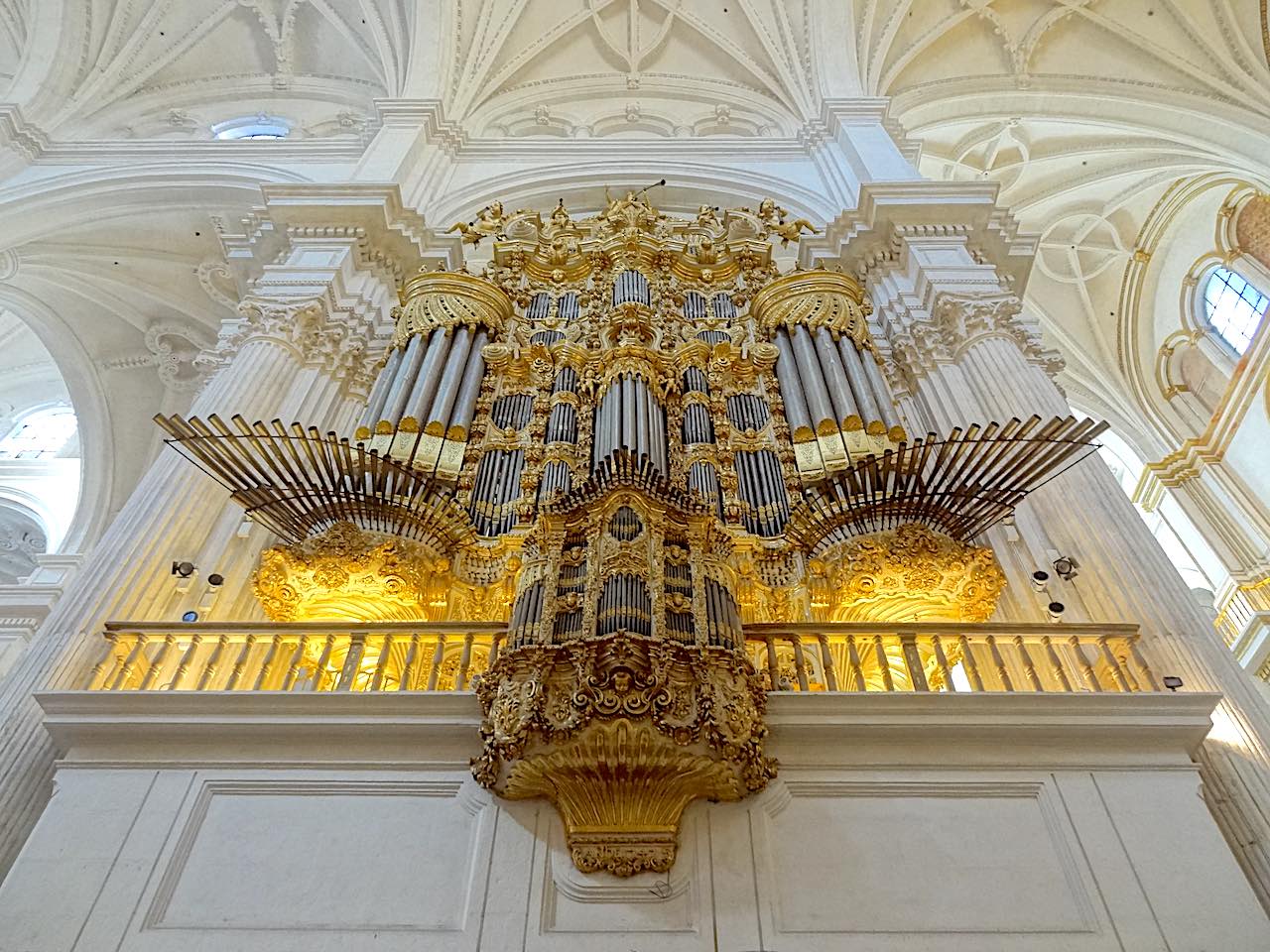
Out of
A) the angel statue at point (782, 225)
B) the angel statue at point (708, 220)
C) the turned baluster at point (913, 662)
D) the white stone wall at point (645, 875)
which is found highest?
the angel statue at point (708, 220)

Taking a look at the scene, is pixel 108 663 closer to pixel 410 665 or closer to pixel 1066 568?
pixel 410 665

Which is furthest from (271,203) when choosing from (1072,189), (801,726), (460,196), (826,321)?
(1072,189)

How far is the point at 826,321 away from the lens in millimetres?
8227

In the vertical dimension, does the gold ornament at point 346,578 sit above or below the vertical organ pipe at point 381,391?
below

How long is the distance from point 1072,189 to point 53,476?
1891 centimetres

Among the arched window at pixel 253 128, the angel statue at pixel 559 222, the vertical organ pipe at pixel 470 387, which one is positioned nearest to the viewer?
the vertical organ pipe at pixel 470 387

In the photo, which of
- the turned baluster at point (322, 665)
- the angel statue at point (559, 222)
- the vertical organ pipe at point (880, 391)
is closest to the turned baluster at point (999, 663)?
the vertical organ pipe at point (880, 391)

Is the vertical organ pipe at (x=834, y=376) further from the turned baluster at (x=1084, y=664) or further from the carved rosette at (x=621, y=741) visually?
the carved rosette at (x=621, y=741)

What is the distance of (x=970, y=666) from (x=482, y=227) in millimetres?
7904

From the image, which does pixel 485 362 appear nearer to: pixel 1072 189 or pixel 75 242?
pixel 75 242

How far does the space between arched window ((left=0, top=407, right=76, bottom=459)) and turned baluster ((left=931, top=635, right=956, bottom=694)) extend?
16.0m

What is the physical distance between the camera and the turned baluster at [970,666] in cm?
467

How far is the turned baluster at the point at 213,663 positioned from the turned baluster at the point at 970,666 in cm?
404

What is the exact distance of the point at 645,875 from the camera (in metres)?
3.94
